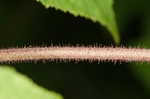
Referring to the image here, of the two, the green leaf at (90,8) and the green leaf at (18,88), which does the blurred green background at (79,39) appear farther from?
the green leaf at (90,8)

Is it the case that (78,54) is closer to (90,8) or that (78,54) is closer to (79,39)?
(90,8)

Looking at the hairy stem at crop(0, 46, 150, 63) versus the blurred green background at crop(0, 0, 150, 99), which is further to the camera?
the blurred green background at crop(0, 0, 150, 99)

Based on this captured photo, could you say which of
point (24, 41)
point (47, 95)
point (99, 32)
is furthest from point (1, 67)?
point (99, 32)

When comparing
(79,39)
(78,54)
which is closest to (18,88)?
(78,54)

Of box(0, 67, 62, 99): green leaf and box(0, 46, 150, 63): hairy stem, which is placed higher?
box(0, 46, 150, 63): hairy stem

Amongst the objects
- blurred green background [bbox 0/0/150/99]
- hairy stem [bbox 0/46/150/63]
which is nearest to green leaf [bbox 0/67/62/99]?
hairy stem [bbox 0/46/150/63]

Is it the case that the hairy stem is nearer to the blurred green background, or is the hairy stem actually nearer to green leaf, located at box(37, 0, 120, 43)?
green leaf, located at box(37, 0, 120, 43)
